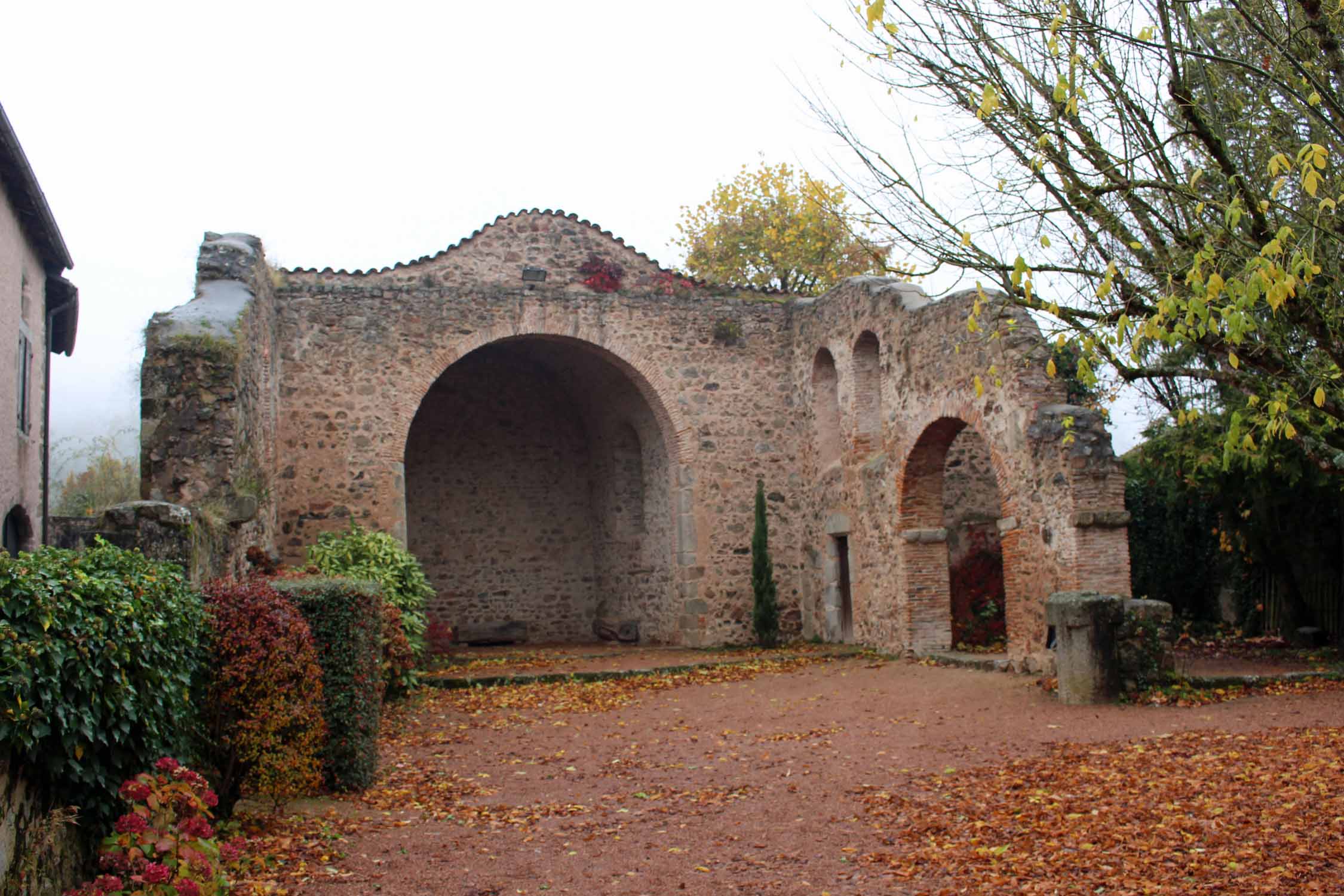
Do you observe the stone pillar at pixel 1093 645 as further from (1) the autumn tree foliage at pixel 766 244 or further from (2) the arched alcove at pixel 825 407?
(1) the autumn tree foliage at pixel 766 244

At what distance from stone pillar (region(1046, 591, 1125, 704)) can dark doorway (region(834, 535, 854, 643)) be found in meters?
5.63

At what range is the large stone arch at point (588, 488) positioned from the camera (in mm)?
14930

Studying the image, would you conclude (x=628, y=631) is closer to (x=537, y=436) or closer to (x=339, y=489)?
(x=537, y=436)

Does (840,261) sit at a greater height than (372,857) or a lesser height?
greater

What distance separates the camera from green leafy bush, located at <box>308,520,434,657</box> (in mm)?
12016

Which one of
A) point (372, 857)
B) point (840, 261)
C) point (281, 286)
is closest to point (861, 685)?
point (372, 857)

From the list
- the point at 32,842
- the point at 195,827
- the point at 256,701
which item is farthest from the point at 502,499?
the point at 32,842

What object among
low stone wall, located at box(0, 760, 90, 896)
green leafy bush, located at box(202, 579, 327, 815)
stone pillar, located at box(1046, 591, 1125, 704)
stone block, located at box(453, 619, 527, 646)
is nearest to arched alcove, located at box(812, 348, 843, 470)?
stone block, located at box(453, 619, 527, 646)

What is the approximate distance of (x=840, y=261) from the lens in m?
25.3

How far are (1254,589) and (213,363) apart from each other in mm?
12530

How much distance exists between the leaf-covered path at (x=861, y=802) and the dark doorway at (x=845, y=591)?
4547 mm

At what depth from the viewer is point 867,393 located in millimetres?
13578

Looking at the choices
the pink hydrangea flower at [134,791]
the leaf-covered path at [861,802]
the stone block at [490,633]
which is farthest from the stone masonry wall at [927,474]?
the pink hydrangea flower at [134,791]

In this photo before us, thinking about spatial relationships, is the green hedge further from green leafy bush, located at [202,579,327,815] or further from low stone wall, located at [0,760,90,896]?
low stone wall, located at [0,760,90,896]
